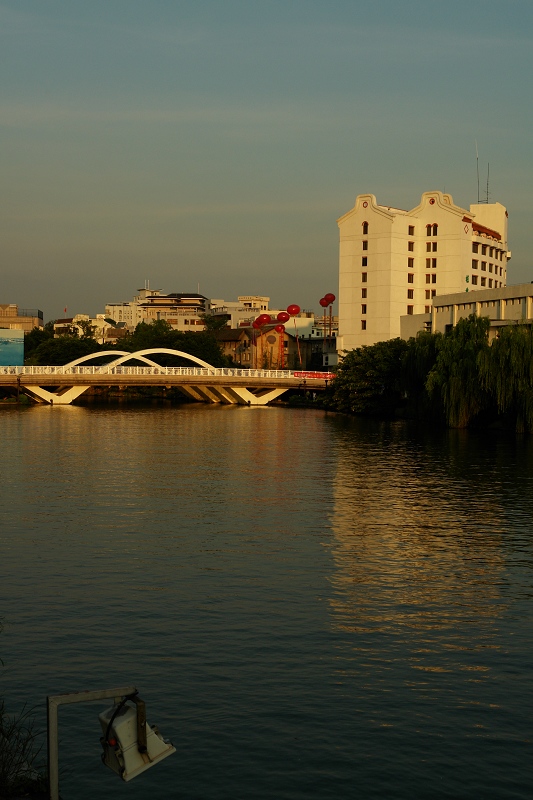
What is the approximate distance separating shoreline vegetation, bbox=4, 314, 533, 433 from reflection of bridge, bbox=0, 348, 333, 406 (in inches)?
187

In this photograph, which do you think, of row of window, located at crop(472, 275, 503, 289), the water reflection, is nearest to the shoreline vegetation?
the water reflection

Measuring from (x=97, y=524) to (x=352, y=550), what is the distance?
7.91m

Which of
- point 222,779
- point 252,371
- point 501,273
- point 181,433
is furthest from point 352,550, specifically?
point 501,273

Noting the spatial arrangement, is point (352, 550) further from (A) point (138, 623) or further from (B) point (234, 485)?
(B) point (234, 485)

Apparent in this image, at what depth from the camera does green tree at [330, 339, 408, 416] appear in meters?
81.6

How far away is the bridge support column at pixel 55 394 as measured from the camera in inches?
3925

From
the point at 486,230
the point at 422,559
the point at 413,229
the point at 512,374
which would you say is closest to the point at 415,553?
the point at 422,559

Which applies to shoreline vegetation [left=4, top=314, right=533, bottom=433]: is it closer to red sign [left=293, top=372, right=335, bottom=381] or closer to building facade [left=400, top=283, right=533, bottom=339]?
building facade [left=400, top=283, right=533, bottom=339]

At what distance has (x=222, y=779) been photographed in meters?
11.6

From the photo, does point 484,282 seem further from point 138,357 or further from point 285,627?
point 285,627

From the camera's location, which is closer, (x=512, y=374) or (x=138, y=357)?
(x=512, y=374)

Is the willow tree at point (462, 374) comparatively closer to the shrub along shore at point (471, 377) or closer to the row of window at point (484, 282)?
the shrub along shore at point (471, 377)

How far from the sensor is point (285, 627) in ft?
57.1

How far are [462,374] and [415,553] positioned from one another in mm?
38709
